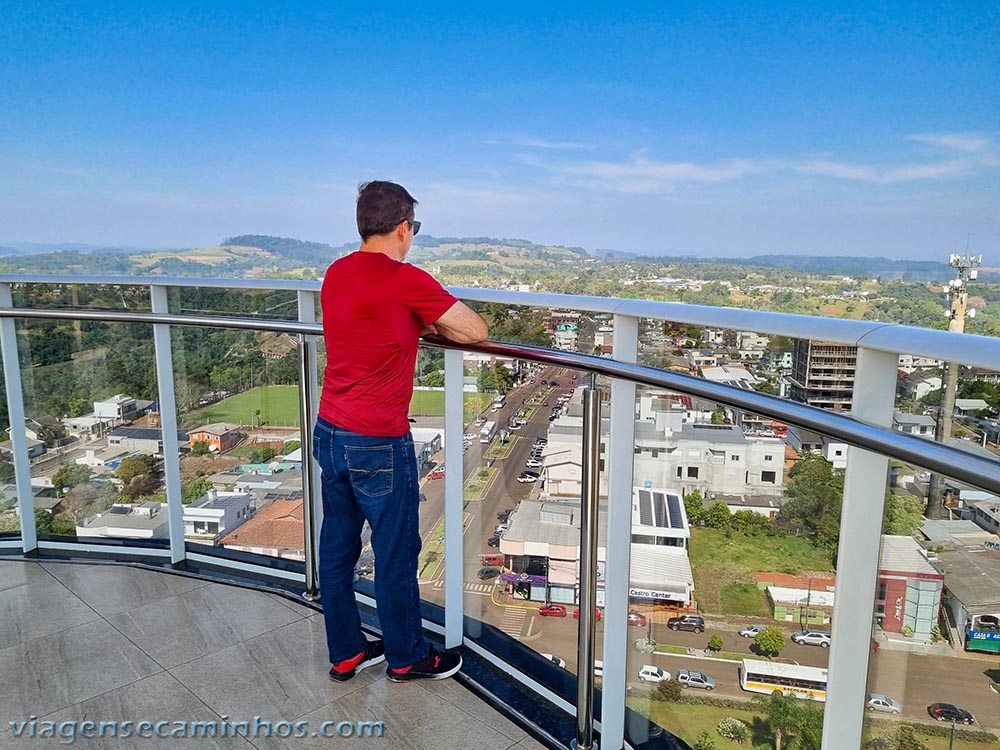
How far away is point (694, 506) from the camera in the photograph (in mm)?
1638

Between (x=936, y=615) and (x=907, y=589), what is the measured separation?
77 mm

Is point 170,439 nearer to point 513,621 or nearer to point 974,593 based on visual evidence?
point 513,621

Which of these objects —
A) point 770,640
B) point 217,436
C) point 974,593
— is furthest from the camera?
point 217,436

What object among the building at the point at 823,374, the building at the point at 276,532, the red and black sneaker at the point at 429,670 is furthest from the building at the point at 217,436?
the building at the point at 823,374

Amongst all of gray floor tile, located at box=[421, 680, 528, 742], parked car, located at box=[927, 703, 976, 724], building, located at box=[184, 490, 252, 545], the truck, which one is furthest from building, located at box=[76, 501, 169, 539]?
parked car, located at box=[927, 703, 976, 724]

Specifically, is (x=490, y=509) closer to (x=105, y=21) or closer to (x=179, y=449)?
(x=179, y=449)

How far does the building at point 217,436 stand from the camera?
10.4 ft

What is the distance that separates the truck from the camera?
2.36m

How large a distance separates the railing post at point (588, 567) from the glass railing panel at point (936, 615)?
0.79 meters

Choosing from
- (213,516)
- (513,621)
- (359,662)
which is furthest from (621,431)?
(213,516)

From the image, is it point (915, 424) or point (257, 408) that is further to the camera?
point (257, 408)

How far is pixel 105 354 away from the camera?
11.0 feet

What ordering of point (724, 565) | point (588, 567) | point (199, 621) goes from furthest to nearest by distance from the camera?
point (199, 621)
point (588, 567)
point (724, 565)

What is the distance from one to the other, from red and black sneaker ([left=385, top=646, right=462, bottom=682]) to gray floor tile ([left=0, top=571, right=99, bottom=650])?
1.42 m
